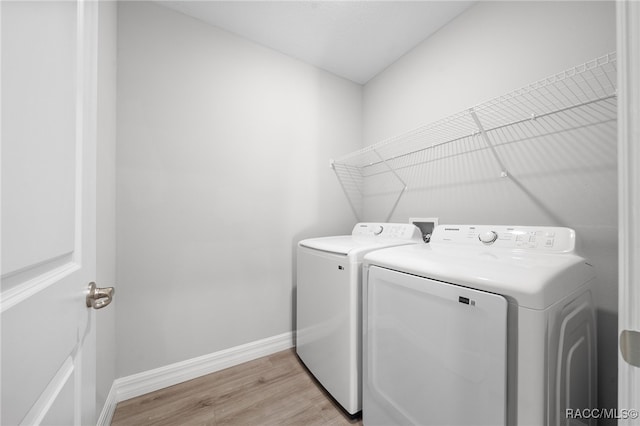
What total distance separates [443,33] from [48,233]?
2.34 m

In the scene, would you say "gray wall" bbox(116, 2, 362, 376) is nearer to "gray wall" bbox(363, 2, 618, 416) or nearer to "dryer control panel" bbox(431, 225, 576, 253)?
"gray wall" bbox(363, 2, 618, 416)

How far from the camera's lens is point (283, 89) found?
198 centimetres

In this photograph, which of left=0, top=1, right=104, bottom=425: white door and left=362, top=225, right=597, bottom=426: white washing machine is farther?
left=362, top=225, right=597, bottom=426: white washing machine

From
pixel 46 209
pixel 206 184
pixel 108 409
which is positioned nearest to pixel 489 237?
pixel 46 209

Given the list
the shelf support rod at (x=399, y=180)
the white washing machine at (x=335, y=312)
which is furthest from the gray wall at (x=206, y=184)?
the shelf support rod at (x=399, y=180)

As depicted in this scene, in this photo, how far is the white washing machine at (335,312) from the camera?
4.00 ft

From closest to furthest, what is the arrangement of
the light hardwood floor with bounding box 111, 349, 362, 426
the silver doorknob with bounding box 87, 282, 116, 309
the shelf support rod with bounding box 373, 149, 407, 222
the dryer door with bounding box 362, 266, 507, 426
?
the silver doorknob with bounding box 87, 282, 116, 309 < the dryer door with bounding box 362, 266, 507, 426 < the light hardwood floor with bounding box 111, 349, 362, 426 < the shelf support rod with bounding box 373, 149, 407, 222

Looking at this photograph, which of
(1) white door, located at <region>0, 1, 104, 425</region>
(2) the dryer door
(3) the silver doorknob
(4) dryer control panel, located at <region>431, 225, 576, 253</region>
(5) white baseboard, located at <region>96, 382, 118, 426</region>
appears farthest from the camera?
(5) white baseboard, located at <region>96, 382, 118, 426</region>

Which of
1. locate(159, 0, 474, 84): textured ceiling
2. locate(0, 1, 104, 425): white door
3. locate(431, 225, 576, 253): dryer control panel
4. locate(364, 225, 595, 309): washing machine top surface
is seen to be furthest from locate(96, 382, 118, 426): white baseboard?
locate(159, 0, 474, 84): textured ceiling

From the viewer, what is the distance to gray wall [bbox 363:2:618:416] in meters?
1.02

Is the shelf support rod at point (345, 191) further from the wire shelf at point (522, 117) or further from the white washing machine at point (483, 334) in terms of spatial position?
the white washing machine at point (483, 334)

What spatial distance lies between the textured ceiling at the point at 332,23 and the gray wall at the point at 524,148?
15cm

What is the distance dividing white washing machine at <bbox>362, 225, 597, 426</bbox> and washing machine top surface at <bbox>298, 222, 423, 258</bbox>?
0.59ft

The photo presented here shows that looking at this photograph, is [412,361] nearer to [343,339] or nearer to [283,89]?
[343,339]
